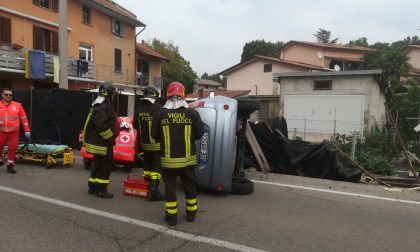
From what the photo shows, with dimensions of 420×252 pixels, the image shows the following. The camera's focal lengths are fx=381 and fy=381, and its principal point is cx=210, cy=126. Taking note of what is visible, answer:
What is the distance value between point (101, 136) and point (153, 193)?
1.21m

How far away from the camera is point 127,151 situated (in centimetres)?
795

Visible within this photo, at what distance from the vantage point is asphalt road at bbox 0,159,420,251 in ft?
13.9

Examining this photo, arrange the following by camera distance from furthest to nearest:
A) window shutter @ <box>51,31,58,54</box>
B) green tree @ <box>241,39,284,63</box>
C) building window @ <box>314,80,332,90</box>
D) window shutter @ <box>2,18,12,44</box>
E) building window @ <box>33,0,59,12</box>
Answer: green tree @ <box>241,39,284,63</box>
window shutter @ <box>51,31,58,54</box>
building window @ <box>33,0,59,12</box>
building window @ <box>314,80,332,90</box>
window shutter @ <box>2,18,12,44</box>

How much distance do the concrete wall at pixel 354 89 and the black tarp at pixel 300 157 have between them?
1246 cm

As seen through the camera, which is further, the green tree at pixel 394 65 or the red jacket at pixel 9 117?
the green tree at pixel 394 65

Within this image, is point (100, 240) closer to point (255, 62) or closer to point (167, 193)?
point (167, 193)

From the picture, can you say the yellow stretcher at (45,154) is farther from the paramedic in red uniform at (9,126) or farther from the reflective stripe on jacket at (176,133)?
the reflective stripe on jacket at (176,133)

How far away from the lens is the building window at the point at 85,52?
25266 mm

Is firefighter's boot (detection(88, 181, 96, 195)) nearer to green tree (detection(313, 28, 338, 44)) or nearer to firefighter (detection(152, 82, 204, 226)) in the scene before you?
firefighter (detection(152, 82, 204, 226))

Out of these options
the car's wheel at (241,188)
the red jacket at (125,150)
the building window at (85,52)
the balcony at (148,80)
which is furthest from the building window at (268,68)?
the car's wheel at (241,188)

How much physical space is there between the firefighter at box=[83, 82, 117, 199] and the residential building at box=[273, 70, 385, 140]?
14.7m

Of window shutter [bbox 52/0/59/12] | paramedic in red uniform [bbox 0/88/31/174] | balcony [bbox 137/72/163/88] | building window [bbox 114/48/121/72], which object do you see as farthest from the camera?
balcony [bbox 137/72/163/88]

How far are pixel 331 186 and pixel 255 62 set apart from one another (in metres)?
32.9

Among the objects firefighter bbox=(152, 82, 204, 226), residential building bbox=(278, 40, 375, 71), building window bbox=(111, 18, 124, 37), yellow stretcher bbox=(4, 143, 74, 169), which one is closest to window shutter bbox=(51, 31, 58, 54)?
building window bbox=(111, 18, 124, 37)
